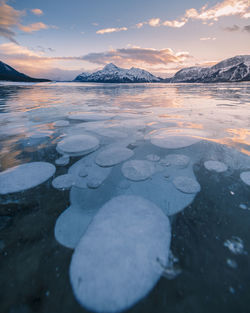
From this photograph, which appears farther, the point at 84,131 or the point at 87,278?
the point at 84,131

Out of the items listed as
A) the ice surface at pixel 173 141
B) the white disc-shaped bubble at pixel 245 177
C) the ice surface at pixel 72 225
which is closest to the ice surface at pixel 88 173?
the ice surface at pixel 72 225

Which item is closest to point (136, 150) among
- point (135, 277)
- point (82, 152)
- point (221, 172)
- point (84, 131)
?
point (82, 152)

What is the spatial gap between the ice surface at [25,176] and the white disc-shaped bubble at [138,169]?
3.96 feet

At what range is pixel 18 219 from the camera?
1.53 meters

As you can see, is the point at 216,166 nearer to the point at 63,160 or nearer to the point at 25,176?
the point at 63,160

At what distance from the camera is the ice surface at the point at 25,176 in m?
1.98

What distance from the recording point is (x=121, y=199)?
1789 mm

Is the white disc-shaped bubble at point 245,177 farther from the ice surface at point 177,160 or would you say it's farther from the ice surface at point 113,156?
the ice surface at point 113,156

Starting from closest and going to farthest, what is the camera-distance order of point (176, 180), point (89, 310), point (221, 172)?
point (89, 310) → point (176, 180) → point (221, 172)

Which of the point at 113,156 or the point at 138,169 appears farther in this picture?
the point at 113,156

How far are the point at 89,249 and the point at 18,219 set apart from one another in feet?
2.92

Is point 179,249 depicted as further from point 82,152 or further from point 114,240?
point 82,152

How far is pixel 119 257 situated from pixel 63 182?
1.36 metres

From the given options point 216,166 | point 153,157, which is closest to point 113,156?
point 153,157
